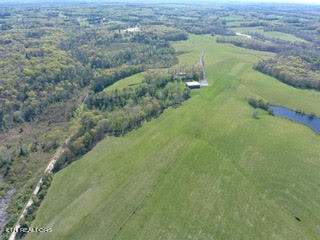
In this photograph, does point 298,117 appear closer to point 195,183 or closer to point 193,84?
point 193,84

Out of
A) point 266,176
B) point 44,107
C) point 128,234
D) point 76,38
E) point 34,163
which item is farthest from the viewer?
point 76,38

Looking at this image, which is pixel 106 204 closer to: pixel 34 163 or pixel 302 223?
pixel 34 163

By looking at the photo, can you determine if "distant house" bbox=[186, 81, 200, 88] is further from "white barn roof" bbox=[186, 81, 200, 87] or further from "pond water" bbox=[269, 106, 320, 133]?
"pond water" bbox=[269, 106, 320, 133]

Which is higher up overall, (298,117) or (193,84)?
(193,84)

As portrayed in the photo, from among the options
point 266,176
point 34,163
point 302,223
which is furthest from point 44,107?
point 302,223

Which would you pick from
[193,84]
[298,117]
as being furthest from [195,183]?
[193,84]

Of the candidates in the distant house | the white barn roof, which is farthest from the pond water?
the white barn roof
